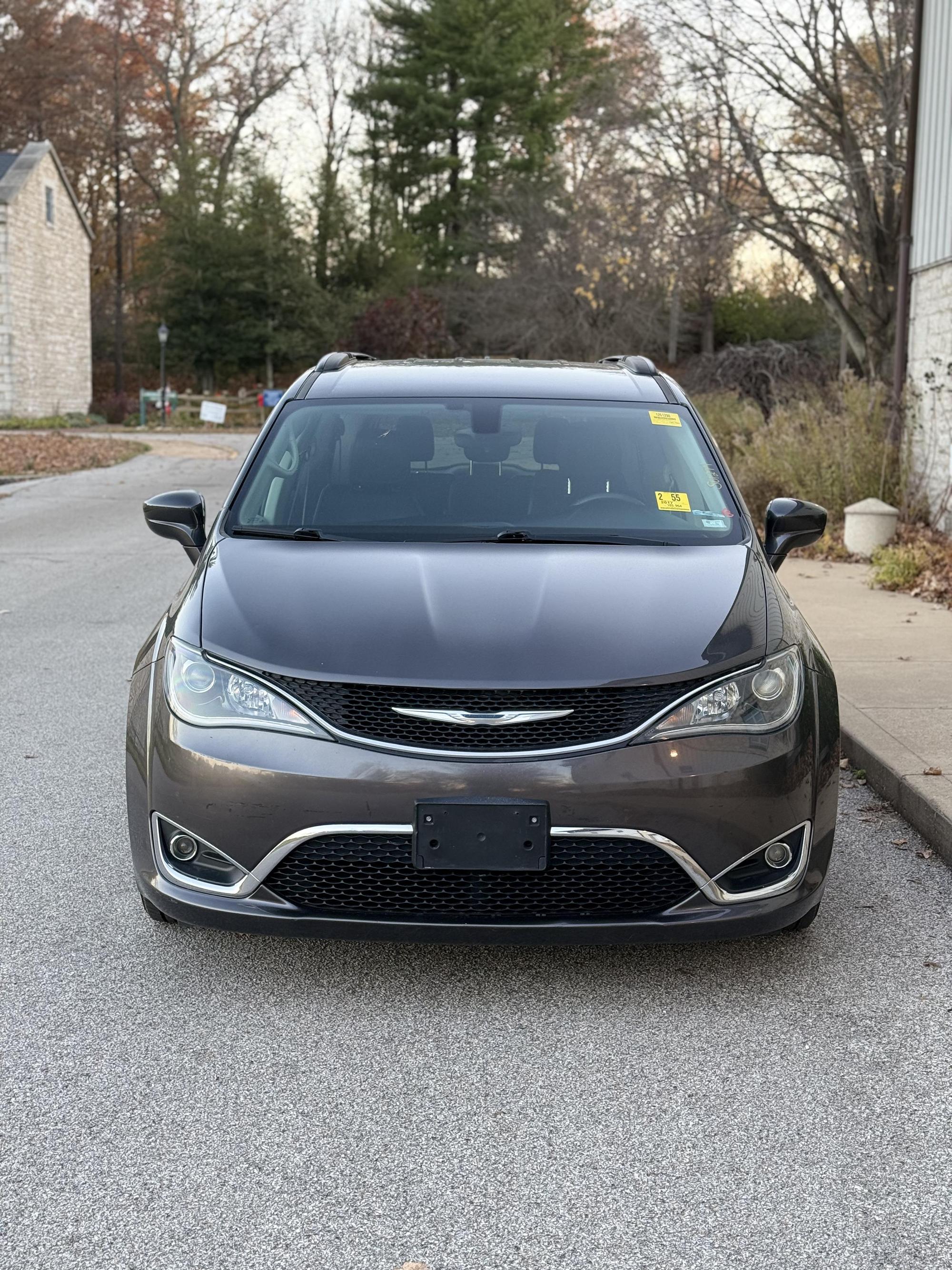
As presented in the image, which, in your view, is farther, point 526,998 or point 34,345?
point 34,345

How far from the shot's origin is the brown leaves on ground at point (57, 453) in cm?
2558

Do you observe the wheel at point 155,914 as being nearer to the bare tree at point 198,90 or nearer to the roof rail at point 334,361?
the roof rail at point 334,361

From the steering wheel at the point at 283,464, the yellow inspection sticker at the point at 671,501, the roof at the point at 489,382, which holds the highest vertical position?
the roof at the point at 489,382

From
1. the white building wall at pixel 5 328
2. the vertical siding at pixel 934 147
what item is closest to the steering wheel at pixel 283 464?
the vertical siding at pixel 934 147

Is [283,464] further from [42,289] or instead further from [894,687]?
[42,289]

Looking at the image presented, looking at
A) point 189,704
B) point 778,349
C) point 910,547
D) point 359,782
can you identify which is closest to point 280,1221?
point 359,782

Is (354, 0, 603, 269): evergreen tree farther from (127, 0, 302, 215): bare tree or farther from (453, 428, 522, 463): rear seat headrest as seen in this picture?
(453, 428, 522, 463): rear seat headrest

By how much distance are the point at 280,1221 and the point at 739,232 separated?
845 inches

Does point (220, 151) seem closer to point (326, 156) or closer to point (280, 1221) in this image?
point (326, 156)

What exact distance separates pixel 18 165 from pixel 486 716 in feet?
151

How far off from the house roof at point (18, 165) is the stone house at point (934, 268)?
34827 mm

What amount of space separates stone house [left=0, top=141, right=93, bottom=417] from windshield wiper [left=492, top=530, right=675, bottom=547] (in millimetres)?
41618

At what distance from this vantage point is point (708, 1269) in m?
2.53

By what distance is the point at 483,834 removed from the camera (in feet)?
11.3
